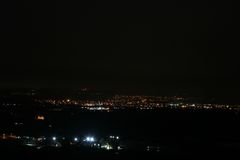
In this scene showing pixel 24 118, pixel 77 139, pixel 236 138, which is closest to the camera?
pixel 77 139

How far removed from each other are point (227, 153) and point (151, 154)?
539 centimetres

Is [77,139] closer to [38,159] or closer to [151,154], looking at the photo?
[151,154]

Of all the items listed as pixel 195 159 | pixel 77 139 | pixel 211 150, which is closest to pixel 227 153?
pixel 211 150

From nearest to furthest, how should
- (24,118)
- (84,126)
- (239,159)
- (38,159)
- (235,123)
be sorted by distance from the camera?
(38,159), (239,159), (84,126), (24,118), (235,123)

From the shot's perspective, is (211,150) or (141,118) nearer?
(211,150)

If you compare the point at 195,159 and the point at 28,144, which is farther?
the point at 28,144

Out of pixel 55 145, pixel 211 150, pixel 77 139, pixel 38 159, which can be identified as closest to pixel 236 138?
pixel 211 150

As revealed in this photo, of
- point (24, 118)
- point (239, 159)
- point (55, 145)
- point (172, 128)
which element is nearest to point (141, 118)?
point (172, 128)

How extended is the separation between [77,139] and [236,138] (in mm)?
14649

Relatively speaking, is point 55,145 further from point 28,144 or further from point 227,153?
point 227,153

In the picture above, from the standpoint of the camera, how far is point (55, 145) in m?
32.3

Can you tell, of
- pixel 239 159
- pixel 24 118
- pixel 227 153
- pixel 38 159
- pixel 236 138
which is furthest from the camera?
pixel 24 118

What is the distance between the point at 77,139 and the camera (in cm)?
3588

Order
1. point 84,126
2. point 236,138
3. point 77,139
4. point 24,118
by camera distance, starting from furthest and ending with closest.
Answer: point 24,118, point 84,126, point 236,138, point 77,139
